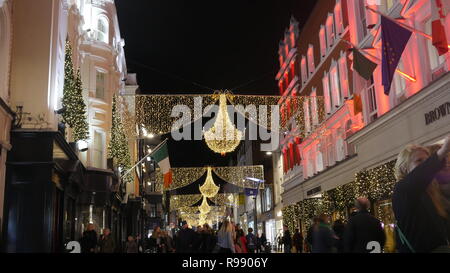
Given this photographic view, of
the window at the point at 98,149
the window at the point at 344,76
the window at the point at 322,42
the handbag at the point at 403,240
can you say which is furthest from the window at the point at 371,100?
the handbag at the point at 403,240

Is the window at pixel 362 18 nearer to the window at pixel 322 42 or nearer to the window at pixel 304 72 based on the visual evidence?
the window at pixel 322 42

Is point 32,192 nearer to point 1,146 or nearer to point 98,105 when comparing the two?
point 1,146

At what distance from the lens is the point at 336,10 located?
86.8ft

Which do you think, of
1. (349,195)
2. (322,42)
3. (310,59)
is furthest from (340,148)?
(310,59)

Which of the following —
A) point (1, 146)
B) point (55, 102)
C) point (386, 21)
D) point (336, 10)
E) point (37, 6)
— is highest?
point (336, 10)

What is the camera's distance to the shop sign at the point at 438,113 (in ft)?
43.7

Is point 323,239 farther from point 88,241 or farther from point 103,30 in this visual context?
point 103,30

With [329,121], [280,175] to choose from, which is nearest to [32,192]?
[329,121]

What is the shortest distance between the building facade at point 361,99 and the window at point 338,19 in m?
0.05

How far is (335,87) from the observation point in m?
26.9

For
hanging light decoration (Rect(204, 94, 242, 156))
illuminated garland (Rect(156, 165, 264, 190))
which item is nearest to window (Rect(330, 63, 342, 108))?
hanging light decoration (Rect(204, 94, 242, 156))

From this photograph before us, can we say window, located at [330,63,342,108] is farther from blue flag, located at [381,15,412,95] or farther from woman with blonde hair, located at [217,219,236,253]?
woman with blonde hair, located at [217,219,236,253]

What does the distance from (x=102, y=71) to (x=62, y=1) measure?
8.59 metres
